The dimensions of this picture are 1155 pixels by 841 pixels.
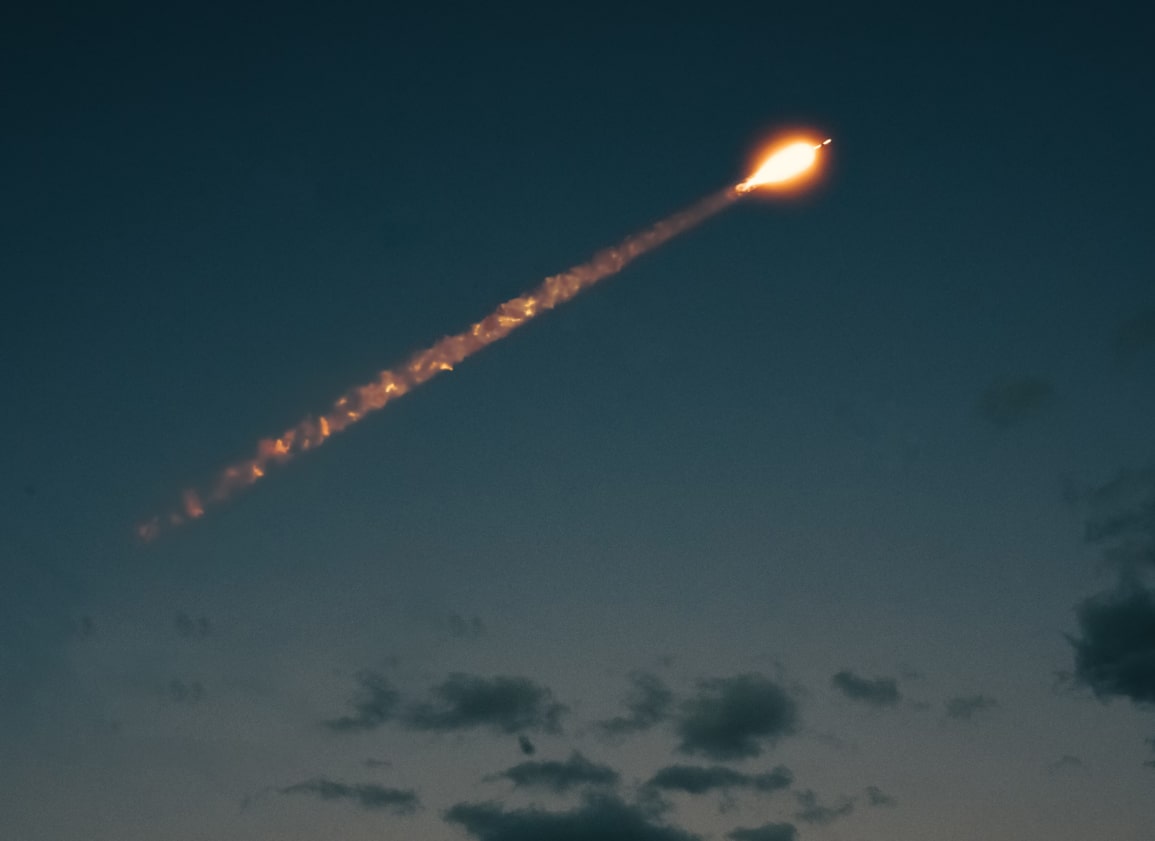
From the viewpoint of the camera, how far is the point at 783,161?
68.8 metres
